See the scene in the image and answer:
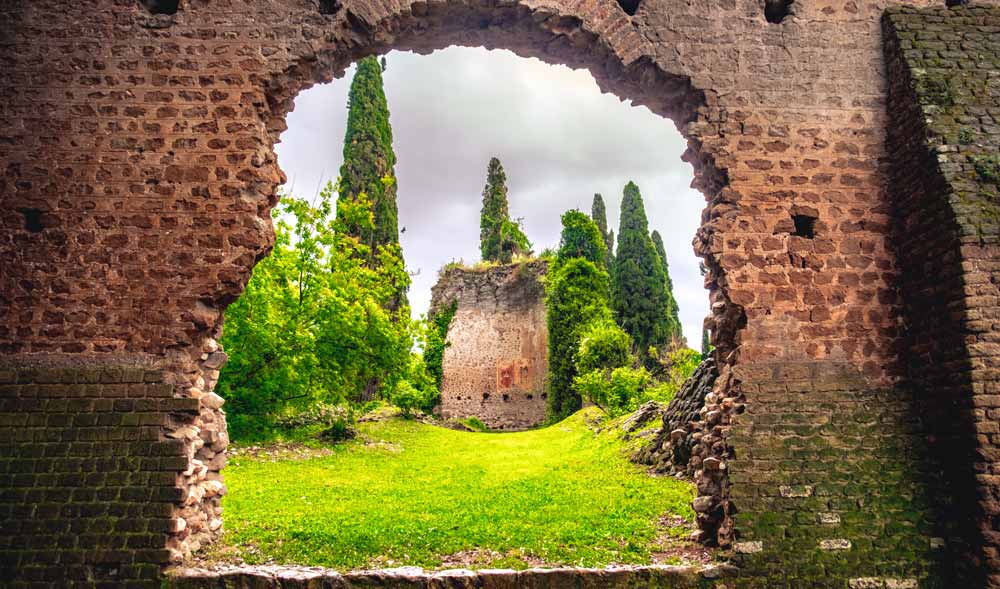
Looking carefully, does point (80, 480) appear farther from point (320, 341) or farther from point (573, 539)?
point (320, 341)

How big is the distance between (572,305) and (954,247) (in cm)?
1994

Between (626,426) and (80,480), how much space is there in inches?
439

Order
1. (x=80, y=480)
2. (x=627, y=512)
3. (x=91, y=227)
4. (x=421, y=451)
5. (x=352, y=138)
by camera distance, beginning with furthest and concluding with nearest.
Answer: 1. (x=352, y=138)
2. (x=421, y=451)
3. (x=627, y=512)
4. (x=91, y=227)
5. (x=80, y=480)

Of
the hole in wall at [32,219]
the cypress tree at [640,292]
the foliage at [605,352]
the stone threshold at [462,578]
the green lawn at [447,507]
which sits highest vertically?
the cypress tree at [640,292]

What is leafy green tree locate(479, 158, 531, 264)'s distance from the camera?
32.9 meters

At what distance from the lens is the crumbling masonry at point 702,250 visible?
490 centimetres

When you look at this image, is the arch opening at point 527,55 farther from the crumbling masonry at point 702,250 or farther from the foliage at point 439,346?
the foliage at point 439,346

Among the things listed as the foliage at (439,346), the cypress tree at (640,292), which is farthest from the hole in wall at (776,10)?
the foliage at (439,346)

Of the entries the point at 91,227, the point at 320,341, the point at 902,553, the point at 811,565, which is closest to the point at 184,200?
the point at 91,227

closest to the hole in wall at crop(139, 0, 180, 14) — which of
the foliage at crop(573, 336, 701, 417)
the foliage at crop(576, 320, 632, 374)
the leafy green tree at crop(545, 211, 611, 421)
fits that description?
the foliage at crop(573, 336, 701, 417)

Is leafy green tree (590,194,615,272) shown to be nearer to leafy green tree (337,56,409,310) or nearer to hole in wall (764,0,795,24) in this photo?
leafy green tree (337,56,409,310)

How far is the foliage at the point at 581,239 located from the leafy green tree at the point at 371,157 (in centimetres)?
772

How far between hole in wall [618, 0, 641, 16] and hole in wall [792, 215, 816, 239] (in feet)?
→ 9.21

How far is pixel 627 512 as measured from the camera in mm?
7461
